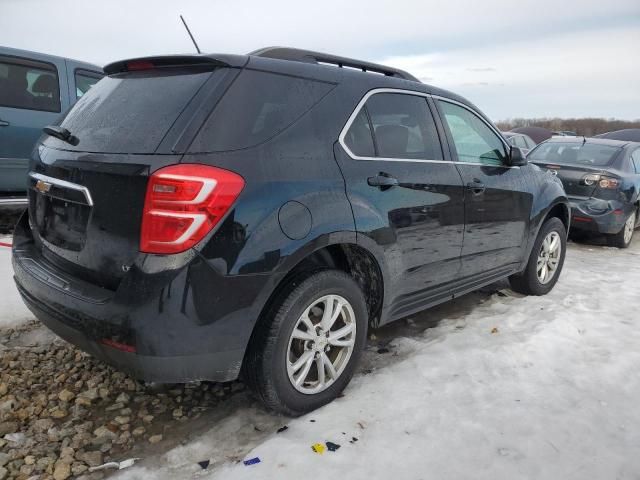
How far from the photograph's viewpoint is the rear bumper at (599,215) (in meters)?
6.86

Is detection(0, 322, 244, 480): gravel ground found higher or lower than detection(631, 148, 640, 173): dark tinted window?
lower

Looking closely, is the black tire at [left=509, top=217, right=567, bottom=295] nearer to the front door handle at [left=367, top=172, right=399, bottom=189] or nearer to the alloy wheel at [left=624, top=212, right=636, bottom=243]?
the front door handle at [left=367, top=172, right=399, bottom=189]

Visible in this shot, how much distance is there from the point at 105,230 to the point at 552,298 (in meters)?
3.84

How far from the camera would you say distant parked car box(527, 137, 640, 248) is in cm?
688

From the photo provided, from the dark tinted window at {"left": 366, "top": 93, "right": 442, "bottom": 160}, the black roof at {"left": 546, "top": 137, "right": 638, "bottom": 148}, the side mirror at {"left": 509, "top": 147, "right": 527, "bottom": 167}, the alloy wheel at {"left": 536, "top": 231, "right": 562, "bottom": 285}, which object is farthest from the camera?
the black roof at {"left": 546, "top": 137, "right": 638, "bottom": 148}

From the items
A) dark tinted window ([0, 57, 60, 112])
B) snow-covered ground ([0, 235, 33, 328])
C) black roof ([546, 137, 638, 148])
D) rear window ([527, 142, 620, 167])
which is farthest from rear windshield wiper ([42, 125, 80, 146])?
black roof ([546, 137, 638, 148])

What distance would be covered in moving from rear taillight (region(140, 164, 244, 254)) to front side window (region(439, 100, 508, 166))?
2000mm

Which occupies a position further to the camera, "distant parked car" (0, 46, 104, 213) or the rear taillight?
"distant parked car" (0, 46, 104, 213)

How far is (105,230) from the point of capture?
2.17 m

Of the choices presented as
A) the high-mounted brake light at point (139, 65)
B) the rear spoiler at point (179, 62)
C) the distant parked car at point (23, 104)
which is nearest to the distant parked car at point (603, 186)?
the rear spoiler at point (179, 62)

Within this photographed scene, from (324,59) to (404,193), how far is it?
887 millimetres

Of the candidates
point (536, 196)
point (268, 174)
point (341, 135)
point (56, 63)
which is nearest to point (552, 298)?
point (536, 196)

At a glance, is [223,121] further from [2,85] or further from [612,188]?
[612,188]

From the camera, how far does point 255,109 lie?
7.57 feet
